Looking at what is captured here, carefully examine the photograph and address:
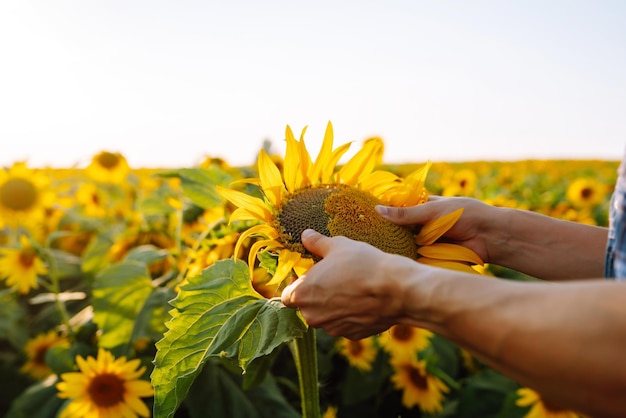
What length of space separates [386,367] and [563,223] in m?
1.24

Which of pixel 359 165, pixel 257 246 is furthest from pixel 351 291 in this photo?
pixel 359 165

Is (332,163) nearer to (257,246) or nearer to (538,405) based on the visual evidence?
(257,246)

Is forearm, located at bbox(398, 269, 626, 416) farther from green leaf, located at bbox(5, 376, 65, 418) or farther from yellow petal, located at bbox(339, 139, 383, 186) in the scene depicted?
green leaf, located at bbox(5, 376, 65, 418)

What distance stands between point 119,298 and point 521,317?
1.60 meters

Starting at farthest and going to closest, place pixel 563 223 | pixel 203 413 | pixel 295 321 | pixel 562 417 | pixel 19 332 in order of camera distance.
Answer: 1. pixel 19 332
2. pixel 562 417
3. pixel 203 413
4. pixel 563 223
5. pixel 295 321

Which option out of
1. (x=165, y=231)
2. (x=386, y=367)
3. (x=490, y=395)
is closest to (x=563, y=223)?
(x=490, y=395)

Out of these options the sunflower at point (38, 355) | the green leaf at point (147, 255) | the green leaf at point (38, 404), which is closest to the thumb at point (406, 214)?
the green leaf at point (147, 255)

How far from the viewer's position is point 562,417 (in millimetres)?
2113

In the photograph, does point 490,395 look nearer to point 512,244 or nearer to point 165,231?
point 512,244

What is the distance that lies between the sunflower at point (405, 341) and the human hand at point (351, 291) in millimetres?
1425

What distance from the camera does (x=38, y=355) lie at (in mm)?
2664

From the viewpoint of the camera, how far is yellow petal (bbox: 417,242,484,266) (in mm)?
1338

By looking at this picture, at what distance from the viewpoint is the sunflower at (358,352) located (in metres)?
2.31

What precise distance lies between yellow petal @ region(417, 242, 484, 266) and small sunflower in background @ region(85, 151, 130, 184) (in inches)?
144
